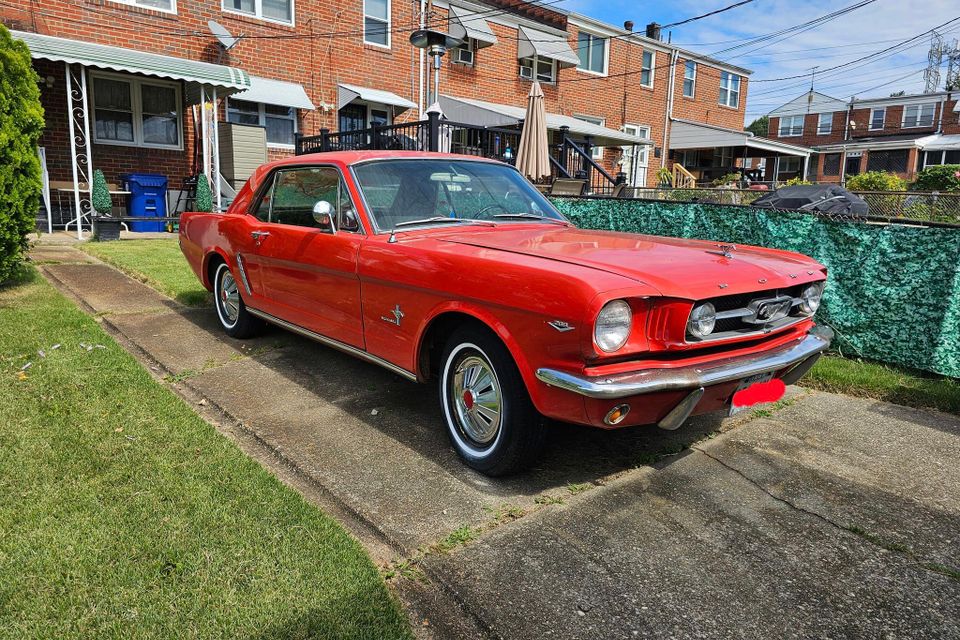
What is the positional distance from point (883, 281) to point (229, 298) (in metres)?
5.22

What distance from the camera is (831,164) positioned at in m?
41.8

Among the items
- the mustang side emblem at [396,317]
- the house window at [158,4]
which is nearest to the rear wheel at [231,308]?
the mustang side emblem at [396,317]

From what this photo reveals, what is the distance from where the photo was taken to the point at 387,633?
2105 mm

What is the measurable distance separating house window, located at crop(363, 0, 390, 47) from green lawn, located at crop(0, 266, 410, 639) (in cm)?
1415

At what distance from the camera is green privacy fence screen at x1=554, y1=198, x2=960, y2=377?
15.4ft

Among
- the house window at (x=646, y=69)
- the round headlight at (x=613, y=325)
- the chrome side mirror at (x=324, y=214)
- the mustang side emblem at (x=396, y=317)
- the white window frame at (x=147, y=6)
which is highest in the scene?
the house window at (x=646, y=69)

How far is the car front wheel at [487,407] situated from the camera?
9.74ft

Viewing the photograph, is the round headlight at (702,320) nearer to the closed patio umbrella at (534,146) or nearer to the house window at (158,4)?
the closed patio umbrella at (534,146)

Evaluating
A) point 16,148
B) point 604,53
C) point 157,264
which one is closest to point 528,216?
point 16,148

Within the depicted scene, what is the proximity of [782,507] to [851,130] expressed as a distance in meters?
51.6

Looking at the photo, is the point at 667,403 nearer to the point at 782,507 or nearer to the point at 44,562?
the point at 782,507

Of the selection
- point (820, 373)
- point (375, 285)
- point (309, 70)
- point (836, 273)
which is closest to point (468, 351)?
point (375, 285)

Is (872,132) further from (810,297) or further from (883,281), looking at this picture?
(810,297)

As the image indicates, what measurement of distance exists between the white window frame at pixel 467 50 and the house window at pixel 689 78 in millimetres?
10231
